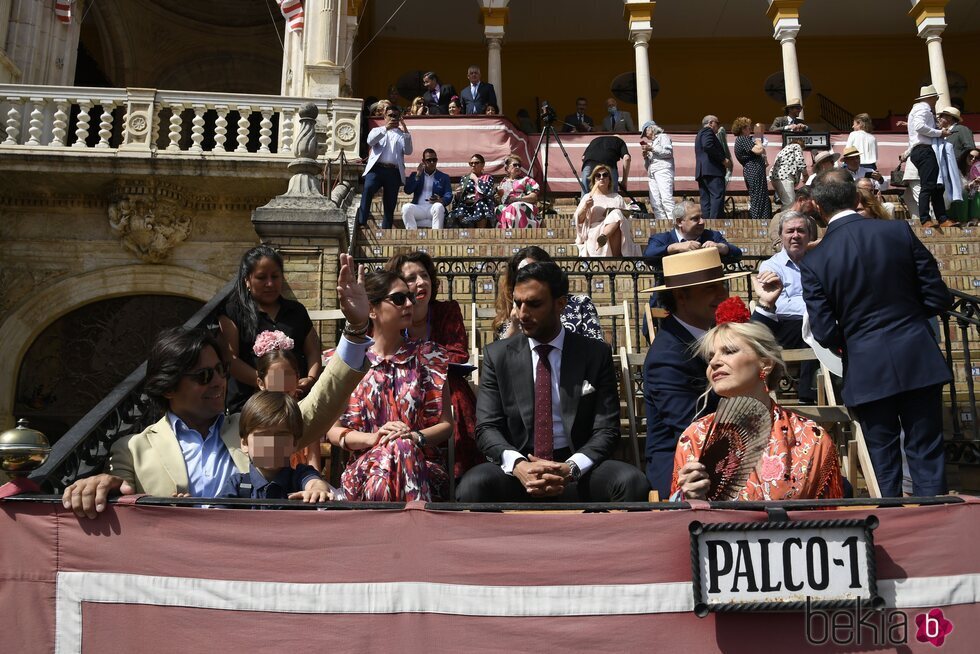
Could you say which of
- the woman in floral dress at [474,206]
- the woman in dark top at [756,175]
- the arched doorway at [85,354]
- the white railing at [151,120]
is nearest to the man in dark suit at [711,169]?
the woman in dark top at [756,175]

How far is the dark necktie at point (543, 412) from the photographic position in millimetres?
4262

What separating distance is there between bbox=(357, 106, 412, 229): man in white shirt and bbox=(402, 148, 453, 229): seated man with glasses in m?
0.26

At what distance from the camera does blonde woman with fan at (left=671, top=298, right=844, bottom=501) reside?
337cm

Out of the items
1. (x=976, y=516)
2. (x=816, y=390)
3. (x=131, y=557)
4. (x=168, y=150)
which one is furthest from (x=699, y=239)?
(x=168, y=150)

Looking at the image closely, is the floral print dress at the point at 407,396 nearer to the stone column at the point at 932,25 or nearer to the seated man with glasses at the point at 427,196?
the seated man with glasses at the point at 427,196

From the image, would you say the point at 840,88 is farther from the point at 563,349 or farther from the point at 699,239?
the point at 563,349

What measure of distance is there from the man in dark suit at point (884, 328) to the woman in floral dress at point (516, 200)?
6969 millimetres

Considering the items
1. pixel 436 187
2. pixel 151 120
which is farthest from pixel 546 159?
pixel 151 120

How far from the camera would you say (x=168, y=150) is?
12742mm

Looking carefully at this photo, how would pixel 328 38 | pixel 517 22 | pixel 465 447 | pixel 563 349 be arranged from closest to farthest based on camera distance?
1. pixel 563 349
2. pixel 465 447
3. pixel 328 38
4. pixel 517 22

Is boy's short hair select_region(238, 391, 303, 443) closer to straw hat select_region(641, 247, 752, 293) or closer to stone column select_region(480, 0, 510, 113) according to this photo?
straw hat select_region(641, 247, 752, 293)

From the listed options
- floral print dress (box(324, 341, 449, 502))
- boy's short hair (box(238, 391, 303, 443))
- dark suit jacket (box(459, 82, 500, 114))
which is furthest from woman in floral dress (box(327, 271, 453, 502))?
dark suit jacket (box(459, 82, 500, 114))

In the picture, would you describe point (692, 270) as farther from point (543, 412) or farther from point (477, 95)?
point (477, 95)

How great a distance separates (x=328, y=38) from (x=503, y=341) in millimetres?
12496
